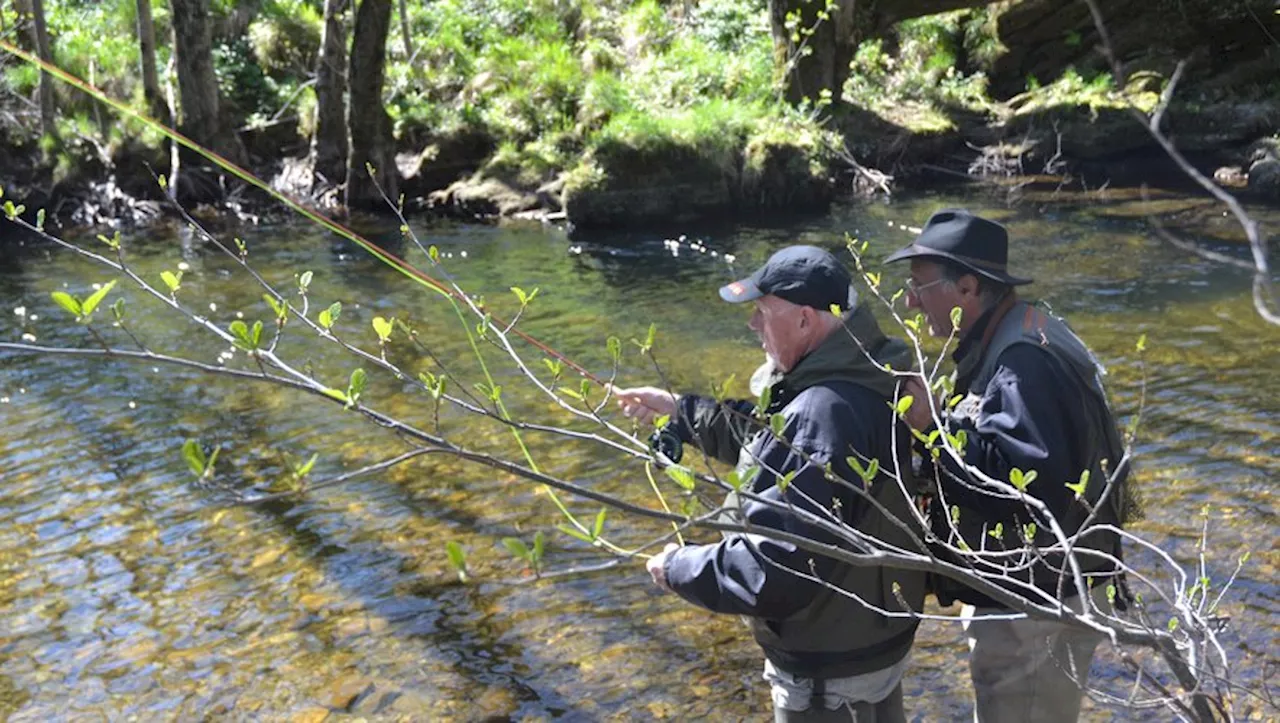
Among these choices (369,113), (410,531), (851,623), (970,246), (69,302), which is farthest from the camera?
(369,113)

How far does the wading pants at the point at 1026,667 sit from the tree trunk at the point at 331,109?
17.3 meters

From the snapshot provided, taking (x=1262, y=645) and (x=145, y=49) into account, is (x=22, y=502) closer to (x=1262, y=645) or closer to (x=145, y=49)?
(x=1262, y=645)

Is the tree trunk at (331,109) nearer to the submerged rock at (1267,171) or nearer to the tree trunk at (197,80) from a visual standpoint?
the tree trunk at (197,80)

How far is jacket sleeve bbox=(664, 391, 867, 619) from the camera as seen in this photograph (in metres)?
2.77

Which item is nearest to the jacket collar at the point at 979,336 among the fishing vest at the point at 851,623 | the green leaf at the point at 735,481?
the fishing vest at the point at 851,623

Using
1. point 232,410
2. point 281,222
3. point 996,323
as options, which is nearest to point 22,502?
point 232,410

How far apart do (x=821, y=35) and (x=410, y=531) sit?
14.8 m

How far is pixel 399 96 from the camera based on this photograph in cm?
2077

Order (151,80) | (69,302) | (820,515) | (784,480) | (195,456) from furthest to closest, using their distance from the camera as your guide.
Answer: (151,80) → (820,515) → (784,480) → (69,302) → (195,456)

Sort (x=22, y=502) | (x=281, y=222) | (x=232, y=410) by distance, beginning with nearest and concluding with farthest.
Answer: (x=22, y=502), (x=232, y=410), (x=281, y=222)

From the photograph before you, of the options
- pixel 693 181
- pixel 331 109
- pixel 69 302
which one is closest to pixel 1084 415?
pixel 69 302

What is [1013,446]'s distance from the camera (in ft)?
9.85

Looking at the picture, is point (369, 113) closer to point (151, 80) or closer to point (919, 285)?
point (151, 80)

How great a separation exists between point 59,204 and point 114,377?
10.3 metres
